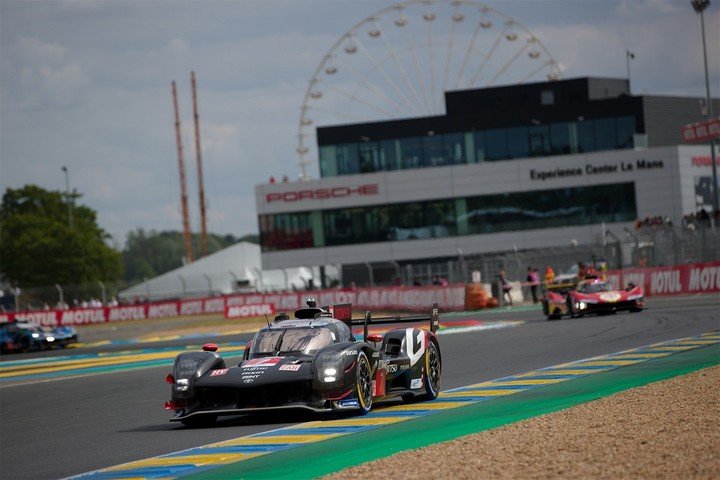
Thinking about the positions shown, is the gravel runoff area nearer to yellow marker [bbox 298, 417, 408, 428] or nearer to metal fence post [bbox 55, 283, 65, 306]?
yellow marker [bbox 298, 417, 408, 428]

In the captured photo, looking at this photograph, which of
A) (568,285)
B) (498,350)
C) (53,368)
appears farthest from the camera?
(568,285)

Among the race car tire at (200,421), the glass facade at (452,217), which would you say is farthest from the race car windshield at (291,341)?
the glass facade at (452,217)

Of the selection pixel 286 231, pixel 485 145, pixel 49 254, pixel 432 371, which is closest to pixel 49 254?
pixel 49 254

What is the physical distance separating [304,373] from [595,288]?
2259 cm

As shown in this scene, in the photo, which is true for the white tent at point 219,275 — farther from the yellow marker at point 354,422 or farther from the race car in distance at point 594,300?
the yellow marker at point 354,422

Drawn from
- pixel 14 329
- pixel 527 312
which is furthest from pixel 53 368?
pixel 527 312

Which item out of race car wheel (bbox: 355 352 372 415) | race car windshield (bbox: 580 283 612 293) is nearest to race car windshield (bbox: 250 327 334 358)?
race car wheel (bbox: 355 352 372 415)

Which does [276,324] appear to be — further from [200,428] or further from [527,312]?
[527,312]

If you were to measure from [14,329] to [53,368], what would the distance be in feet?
43.3

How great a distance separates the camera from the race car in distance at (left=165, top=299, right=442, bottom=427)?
1390 centimetres

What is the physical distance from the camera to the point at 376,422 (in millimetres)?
13742

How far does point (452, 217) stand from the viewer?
77.7 m

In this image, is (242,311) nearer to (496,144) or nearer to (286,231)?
(286,231)

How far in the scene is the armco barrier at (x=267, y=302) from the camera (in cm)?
4956
